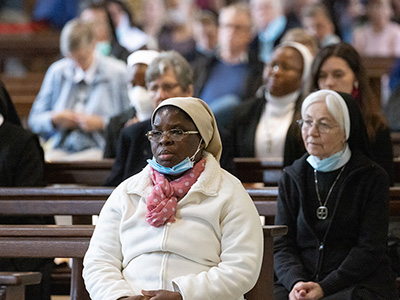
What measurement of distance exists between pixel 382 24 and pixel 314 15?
1.07 m

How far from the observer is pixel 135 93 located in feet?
18.1

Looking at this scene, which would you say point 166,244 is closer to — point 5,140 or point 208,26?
point 5,140

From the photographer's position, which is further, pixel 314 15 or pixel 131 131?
pixel 314 15

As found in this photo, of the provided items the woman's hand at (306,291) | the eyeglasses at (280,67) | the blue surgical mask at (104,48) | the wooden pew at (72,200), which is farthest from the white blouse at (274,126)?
the blue surgical mask at (104,48)

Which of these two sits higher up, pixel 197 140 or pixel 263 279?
pixel 197 140

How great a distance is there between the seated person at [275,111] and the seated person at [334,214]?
1.73 m

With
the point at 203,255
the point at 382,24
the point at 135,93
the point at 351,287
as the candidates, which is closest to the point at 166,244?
the point at 203,255

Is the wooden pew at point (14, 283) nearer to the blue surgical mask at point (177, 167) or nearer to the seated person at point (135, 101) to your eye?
the blue surgical mask at point (177, 167)

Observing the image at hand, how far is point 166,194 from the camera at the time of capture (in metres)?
3.29

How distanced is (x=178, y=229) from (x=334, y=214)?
35.1 inches

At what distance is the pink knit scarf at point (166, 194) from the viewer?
3.24 m

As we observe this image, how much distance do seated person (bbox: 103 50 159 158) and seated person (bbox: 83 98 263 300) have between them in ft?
6.87

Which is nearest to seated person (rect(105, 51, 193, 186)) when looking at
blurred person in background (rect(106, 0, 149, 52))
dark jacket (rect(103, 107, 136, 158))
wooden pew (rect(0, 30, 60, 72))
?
dark jacket (rect(103, 107, 136, 158))

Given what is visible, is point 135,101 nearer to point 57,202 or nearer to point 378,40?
point 57,202
